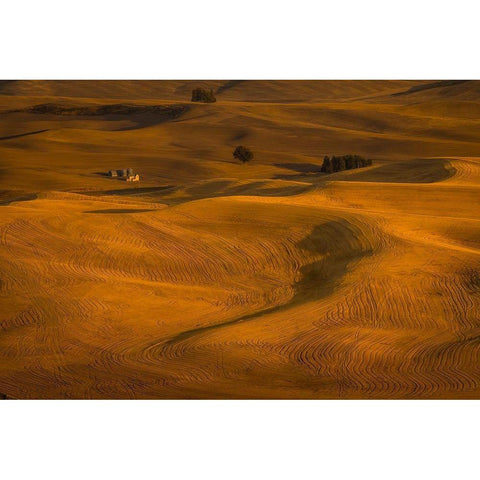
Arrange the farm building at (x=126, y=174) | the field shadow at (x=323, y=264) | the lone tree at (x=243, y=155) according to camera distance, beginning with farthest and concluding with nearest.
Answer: the lone tree at (x=243, y=155) → the farm building at (x=126, y=174) → the field shadow at (x=323, y=264)

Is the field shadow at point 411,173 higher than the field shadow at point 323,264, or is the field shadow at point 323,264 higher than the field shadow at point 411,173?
the field shadow at point 411,173

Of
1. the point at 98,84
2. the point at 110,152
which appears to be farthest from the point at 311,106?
the point at 98,84

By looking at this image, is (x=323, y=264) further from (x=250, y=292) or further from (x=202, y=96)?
(x=202, y=96)

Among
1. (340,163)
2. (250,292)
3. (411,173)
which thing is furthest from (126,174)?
(250,292)

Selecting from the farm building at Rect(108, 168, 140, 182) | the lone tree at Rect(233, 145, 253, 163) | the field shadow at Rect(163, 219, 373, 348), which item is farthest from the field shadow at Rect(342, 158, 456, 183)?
the lone tree at Rect(233, 145, 253, 163)

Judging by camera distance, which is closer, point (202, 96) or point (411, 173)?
point (411, 173)

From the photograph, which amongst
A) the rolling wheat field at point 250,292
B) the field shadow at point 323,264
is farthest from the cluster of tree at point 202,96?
the field shadow at point 323,264

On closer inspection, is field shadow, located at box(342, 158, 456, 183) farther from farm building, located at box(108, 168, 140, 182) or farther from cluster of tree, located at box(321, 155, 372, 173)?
farm building, located at box(108, 168, 140, 182)

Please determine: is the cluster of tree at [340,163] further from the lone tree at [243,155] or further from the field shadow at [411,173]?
the field shadow at [411,173]

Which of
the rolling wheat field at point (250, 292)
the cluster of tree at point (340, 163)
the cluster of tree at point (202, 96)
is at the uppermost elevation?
the cluster of tree at point (202, 96)

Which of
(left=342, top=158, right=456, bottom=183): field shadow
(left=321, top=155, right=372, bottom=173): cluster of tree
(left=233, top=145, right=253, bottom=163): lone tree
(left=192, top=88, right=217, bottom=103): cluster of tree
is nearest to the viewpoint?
(left=342, top=158, right=456, bottom=183): field shadow

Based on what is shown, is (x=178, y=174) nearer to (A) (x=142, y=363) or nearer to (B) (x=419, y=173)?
(B) (x=419, y=173)
